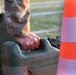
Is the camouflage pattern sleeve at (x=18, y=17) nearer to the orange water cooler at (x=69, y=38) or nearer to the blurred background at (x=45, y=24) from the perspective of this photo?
the orange water cooler at (x=69, y=38)

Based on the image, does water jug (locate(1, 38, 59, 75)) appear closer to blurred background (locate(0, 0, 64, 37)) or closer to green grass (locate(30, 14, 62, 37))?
blurred background (locate(0, 0, 64, 37))

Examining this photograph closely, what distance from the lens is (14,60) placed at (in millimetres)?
3514

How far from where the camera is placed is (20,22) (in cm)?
358

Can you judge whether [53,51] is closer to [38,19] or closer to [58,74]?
[58,74]

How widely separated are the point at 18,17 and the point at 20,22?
1.7 inches

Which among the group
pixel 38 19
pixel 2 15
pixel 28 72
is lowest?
pixel 38 19

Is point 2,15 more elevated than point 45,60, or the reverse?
point 2,15

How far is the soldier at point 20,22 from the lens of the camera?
11.8ft

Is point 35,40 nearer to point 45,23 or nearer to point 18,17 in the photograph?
point 18,17

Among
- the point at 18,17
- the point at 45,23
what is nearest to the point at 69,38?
the point at 18,17

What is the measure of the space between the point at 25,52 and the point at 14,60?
155mm

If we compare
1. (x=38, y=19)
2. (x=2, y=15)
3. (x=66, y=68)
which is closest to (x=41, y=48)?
(x=66, y=68)

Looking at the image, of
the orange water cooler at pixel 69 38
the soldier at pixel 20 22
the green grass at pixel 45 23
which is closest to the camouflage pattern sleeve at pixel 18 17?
the soldier at pixel 20 22

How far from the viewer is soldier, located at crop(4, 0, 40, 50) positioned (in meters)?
3.59
